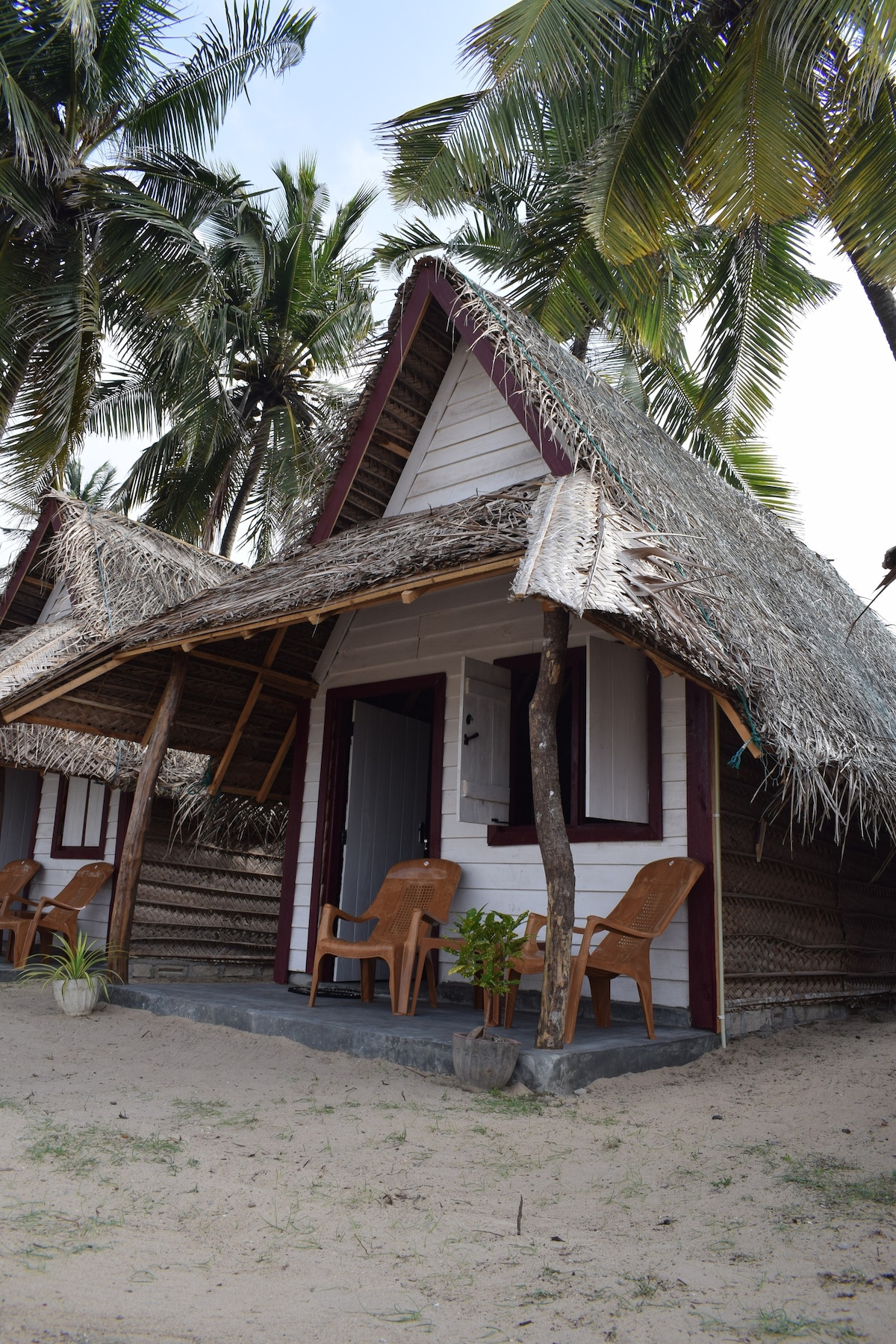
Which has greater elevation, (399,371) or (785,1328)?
(399,371)

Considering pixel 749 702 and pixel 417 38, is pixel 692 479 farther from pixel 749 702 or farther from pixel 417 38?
pixel 417 38

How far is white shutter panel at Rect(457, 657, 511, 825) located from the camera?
6.35 metres

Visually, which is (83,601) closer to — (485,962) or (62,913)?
(62,913)

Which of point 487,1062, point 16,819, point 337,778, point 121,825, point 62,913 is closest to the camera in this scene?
point 487,1062

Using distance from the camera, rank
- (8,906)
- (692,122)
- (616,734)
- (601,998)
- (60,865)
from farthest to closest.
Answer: (60,865) → (8,906) → (692,122) → (616,734) → (601,998)

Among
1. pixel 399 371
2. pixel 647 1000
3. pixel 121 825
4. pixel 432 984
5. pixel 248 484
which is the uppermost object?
pixel 248 484

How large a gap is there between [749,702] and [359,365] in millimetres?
4045

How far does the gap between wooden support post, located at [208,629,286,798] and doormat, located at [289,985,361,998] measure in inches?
72.2

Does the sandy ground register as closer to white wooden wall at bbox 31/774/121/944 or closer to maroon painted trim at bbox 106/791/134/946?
maroon painted trim at bbox 106/791/134/946

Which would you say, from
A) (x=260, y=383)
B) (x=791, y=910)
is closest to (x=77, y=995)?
(x=791, y=910)

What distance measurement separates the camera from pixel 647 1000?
515cm

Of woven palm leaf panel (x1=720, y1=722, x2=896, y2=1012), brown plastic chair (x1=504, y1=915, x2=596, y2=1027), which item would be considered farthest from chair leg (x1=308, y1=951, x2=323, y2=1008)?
woven palm leaf panel (x1=720, y1=722, x2=896, y2=1012)

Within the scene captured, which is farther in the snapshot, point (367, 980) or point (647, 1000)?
point (367, 980)

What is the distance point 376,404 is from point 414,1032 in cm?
441
